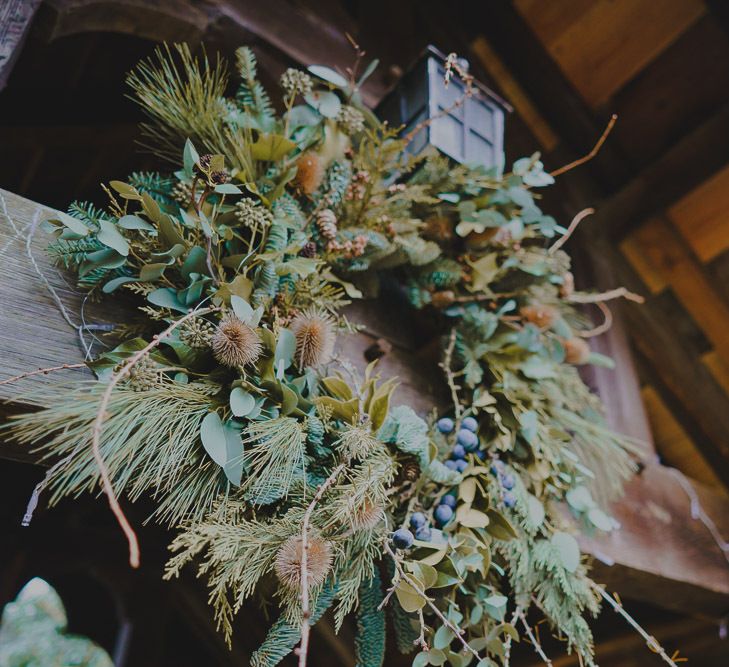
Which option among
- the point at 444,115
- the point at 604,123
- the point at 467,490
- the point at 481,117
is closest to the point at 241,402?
the point at 467,490

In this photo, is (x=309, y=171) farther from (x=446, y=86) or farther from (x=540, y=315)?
(x=540, y=315)

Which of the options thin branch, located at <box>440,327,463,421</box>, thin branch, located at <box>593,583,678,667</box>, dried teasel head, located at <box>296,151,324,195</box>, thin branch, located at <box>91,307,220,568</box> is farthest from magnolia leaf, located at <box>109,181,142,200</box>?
thin branch, located at <box>593,583,678,667</box>

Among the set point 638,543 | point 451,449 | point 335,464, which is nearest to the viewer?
point 335,464

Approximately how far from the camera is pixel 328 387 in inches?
Answer: 31.1

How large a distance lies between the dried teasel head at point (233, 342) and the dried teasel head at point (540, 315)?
50 cm

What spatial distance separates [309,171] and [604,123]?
1185 mm

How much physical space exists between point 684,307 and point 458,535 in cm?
135

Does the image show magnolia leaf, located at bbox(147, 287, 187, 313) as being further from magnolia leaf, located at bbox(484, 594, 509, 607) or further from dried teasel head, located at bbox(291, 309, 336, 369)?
magnolia leaf, located at bbox(484, 594, 509, 607)

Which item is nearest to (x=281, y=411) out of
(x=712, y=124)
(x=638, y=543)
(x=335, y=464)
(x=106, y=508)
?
(x=335, y=464)

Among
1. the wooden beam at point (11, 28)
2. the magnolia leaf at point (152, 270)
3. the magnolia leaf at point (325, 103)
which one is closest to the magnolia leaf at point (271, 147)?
the magnolia leaf at point (325, 103)

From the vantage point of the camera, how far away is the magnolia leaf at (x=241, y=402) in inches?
27.3

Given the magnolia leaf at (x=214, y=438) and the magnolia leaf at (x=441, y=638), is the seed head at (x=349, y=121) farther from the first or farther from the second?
the magnolia leaf at (x=441, y=638)

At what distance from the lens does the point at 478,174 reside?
3.51ft

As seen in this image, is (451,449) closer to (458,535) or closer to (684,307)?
(458,535)
